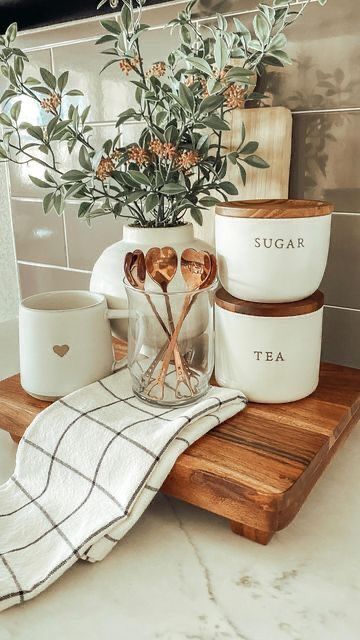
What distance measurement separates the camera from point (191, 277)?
615 millimetres

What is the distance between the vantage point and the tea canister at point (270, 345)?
597 mm

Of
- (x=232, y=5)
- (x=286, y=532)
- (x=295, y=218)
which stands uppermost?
(x=232, y=5)

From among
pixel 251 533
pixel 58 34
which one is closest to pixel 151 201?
pixel 251 533

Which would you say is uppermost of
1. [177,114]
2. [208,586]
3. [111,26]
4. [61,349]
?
[111,26]

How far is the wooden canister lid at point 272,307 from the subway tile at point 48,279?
1.66 ft

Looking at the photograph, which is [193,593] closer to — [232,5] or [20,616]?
[20,616]

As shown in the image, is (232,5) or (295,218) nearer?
(295,218)

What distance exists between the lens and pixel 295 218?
0.56m

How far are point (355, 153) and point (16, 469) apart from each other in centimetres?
55

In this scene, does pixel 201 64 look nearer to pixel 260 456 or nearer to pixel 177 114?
pixel 177 114

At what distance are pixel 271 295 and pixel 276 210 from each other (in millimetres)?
89

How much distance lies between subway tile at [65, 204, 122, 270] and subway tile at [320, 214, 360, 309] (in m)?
0.38

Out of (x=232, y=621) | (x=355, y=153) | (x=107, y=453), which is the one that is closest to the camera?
(x=232, y=621)

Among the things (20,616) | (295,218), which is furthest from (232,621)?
(295,218)
